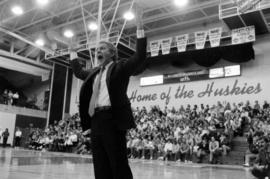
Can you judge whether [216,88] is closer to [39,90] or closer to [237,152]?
[237,152]

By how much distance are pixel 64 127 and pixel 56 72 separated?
19.1 feet

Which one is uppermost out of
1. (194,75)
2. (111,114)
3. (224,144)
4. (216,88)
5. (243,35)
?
(243,35)

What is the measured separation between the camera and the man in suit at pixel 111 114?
83.7 inches

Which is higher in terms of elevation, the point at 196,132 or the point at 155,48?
the point at 155,48

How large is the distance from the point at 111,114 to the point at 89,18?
56.1 ft

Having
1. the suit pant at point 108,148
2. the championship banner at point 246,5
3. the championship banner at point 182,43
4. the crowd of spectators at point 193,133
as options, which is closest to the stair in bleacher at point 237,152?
the crowd of spectators at point 193,133

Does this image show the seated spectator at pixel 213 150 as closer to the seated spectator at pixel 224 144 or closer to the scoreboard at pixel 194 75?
the seated spectator at pixel 224 144

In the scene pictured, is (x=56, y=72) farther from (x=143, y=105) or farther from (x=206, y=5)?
(x=206, y=5)

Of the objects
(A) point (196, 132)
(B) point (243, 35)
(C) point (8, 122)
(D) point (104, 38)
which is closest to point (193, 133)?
(A) point (196, 132)

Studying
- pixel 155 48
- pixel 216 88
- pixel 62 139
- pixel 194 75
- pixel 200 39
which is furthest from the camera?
pixel 62 139

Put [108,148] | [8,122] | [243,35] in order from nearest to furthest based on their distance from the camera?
1. [108,148]
2. [243,35]
3. [8,122]

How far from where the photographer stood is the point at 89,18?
1844cm

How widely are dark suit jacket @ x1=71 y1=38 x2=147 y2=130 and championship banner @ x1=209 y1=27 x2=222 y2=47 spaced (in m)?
12.9

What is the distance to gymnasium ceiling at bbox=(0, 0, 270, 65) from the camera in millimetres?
15984
